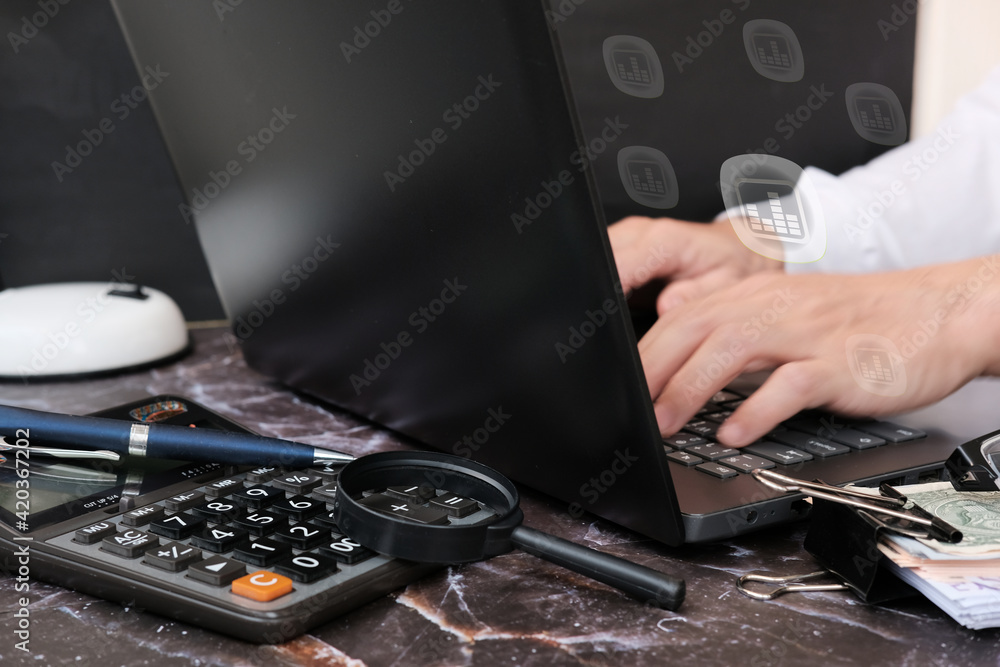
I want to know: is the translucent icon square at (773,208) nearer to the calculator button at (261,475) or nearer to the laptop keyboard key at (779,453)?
the laptop keyboard key at (779,453)

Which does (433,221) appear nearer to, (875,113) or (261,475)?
(261,475)

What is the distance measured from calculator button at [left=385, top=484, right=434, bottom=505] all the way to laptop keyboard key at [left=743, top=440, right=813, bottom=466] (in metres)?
0.21

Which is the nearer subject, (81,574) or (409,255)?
(81,574)

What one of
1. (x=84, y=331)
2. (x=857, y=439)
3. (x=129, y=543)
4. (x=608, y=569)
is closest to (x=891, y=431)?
(x=857, y=439)

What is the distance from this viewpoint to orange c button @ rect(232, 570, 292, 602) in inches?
14.9

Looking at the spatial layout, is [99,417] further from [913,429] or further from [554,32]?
[913,429]

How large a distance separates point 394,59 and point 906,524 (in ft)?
1.14

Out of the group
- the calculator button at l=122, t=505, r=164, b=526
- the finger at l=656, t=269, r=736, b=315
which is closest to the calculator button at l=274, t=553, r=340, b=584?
the calculator button at l=122, t=505, r=164, b=526

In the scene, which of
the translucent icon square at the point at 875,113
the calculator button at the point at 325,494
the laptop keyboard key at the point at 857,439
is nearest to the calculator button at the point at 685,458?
the laptop keyboard key at the point at 857,439

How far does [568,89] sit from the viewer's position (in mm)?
366

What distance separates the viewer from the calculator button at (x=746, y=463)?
50 centimetres

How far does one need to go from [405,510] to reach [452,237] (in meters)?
0.15

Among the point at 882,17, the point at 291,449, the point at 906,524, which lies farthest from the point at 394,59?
the point at 882,17

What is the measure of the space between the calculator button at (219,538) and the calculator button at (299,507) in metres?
0.03
